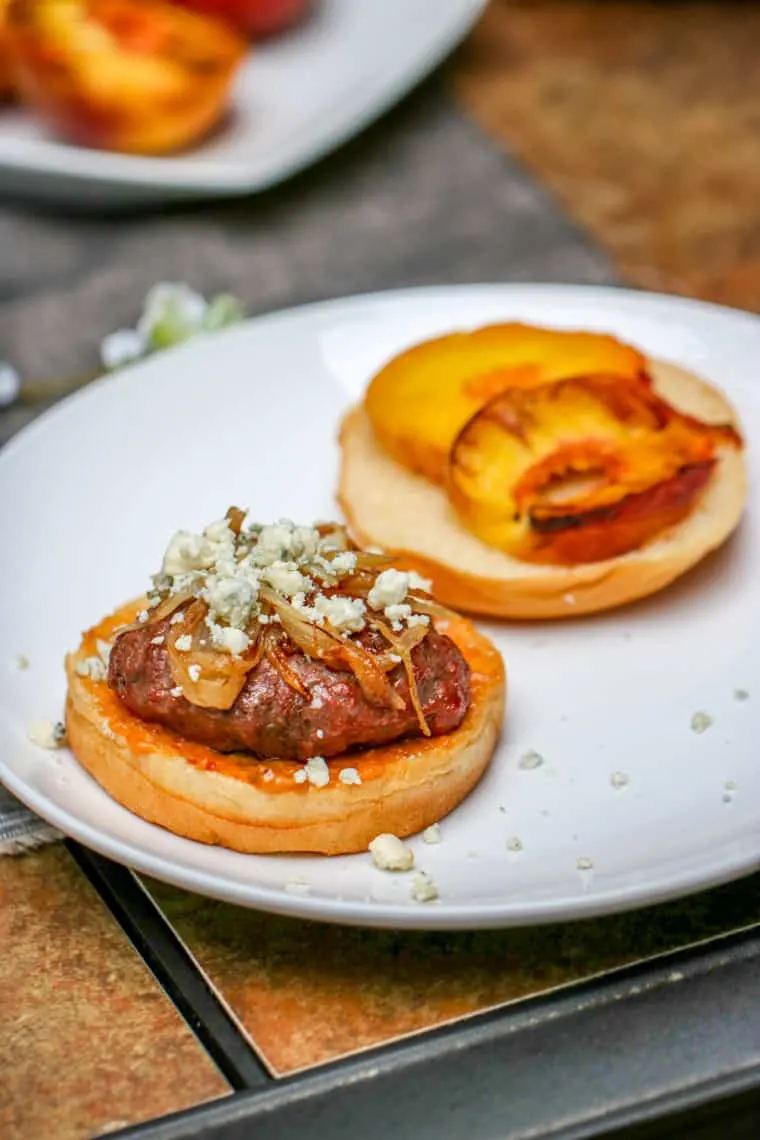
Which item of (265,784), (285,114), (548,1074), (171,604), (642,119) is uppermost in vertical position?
(171,604)

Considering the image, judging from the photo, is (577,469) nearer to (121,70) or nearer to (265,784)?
(265,784)

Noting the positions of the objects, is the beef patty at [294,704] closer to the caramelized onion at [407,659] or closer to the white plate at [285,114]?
the caramelized onion at [407,659]

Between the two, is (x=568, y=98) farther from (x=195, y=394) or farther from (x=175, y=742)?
(x=175, y=742)

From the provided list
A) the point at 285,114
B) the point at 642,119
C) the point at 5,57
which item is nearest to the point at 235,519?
the point at 285,114

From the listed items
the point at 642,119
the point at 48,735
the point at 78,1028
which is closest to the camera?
the point at 78,1028

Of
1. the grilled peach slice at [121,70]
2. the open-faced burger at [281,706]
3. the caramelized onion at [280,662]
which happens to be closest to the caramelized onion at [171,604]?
the open-faced burger at [281,706]

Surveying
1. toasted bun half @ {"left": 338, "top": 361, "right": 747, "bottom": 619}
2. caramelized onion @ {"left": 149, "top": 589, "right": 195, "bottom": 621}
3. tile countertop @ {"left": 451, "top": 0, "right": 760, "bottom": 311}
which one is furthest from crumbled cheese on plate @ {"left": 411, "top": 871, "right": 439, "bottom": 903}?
tile countertop @ {"left": 451, "top": 0, "right": 760, "bottom": 311}

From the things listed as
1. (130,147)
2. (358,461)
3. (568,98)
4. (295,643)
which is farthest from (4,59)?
(295,643)
